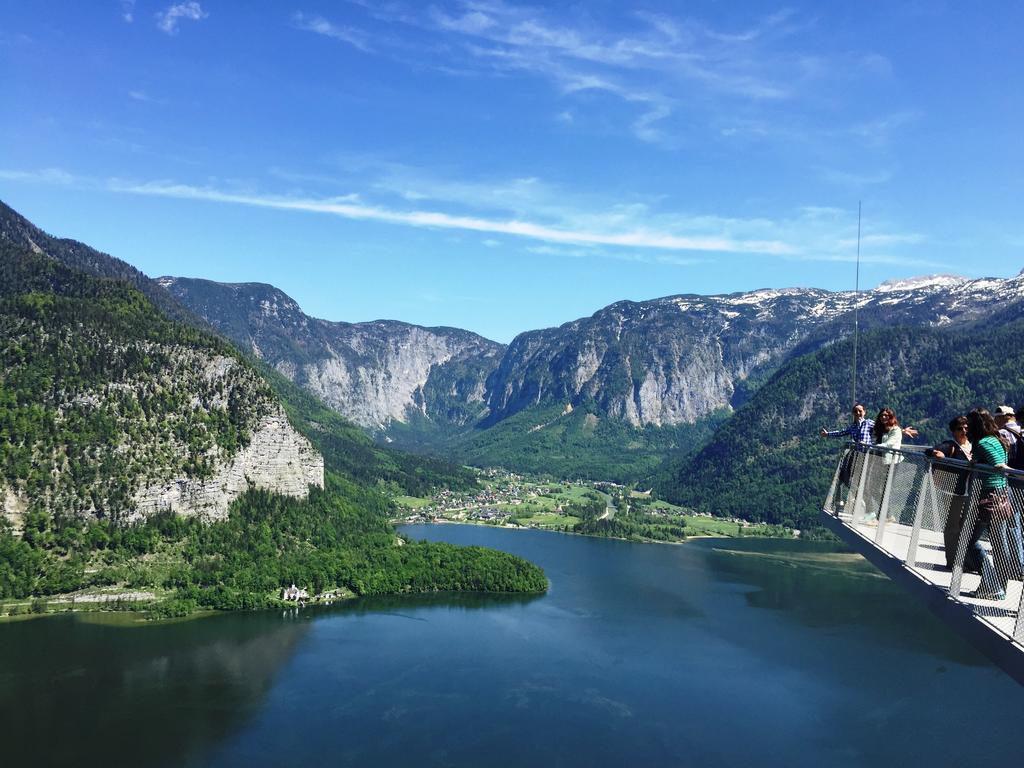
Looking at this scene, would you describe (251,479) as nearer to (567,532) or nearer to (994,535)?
(567,532)

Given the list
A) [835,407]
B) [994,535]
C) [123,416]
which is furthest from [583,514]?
[994,535]

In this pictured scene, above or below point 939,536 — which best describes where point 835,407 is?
above

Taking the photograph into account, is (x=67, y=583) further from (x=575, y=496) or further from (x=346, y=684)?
(x=575, y=496)

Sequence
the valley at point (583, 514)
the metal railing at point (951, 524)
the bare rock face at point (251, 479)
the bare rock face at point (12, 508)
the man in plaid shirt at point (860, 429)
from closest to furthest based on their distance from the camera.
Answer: the metal railing at point (951, 524), the man in plaid shirt at point (860, 429), the bare rock face at point (12, 508), the bare rock face at point (251, 479), the valley at point (583, 514)

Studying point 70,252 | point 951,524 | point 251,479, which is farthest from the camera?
point 70,252

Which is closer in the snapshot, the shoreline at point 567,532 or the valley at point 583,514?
the shoreline at point 567,532

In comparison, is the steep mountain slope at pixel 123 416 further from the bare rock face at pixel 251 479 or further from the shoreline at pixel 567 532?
the shoreline at pixel 567 532

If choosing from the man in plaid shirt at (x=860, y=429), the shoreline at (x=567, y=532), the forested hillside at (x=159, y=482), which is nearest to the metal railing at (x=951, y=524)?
the man in plaid shirt at (x=860, y=429)
